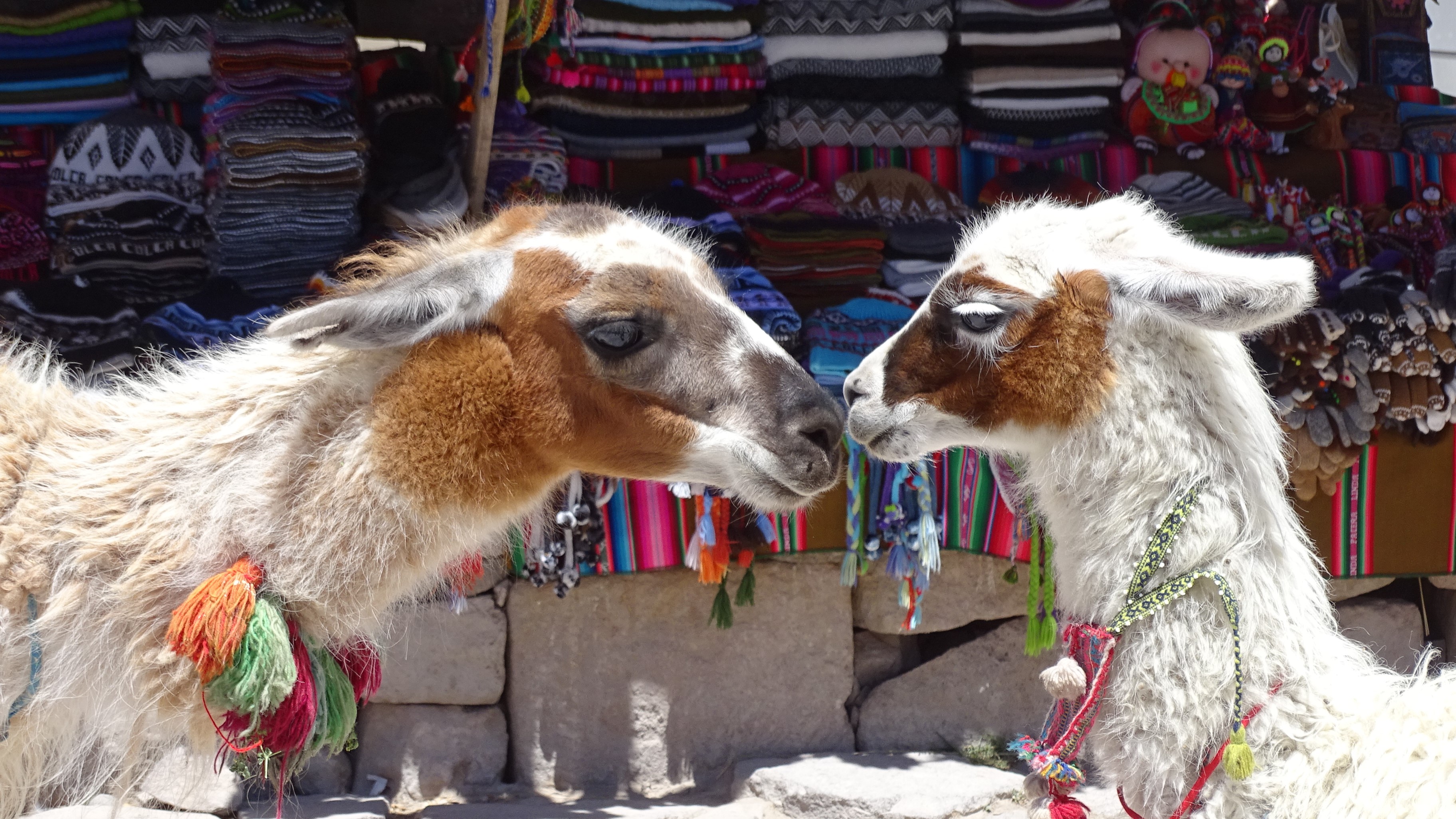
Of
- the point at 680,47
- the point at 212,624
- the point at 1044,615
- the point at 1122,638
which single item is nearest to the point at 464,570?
the point at 212,624

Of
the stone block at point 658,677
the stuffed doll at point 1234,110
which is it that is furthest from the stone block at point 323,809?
the stuffed doll at point 1234,110

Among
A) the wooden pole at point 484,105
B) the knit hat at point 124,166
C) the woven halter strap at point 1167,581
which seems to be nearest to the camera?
the woven halter strap at point 1167,581

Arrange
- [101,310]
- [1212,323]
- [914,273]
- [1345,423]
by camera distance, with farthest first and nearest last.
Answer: [914,273], [1345,423], [101,310], [1212,323]

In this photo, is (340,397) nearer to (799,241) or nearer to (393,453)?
(393,453)

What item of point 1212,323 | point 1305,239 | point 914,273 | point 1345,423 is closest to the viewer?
point 1212,323

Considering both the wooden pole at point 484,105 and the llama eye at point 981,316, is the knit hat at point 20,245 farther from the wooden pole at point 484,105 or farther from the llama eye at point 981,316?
the llama eye at point 981,316

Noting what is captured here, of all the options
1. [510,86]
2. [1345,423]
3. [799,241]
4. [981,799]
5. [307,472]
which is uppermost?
[510,86]

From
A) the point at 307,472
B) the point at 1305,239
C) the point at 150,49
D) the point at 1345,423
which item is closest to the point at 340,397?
the point at 307,472

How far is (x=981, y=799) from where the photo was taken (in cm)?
379

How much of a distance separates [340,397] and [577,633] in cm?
231

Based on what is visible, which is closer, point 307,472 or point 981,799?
point 307,472

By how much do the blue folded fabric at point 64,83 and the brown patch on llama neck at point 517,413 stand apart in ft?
9.59

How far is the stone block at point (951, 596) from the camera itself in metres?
4.21

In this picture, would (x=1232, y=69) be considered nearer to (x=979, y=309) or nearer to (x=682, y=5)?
(x=682, y=5)
